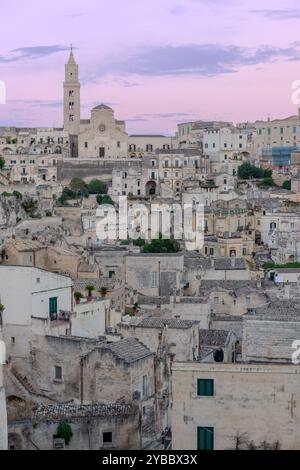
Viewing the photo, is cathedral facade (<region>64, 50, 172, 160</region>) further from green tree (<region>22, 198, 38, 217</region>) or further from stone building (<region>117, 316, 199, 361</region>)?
stone building (<region>117, 316, 199, 361</region>)

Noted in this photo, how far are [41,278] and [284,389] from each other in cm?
585

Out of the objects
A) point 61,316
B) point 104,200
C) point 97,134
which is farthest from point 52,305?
point 97,134

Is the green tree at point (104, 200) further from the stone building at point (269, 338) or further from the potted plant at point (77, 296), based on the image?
the stone building at point (269, 338)

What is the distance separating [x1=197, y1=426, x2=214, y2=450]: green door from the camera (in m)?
12.0

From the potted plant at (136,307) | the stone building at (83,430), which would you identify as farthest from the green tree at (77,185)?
the stone building at (83,430)

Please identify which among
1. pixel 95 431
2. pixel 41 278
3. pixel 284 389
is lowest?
pixel 95 431

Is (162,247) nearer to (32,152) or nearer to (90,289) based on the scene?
(90,289)

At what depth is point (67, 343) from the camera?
14.7m

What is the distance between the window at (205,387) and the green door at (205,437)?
48 centimetres

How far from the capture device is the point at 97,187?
49031 millimetres

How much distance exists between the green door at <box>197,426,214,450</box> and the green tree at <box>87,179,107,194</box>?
36481 mm
